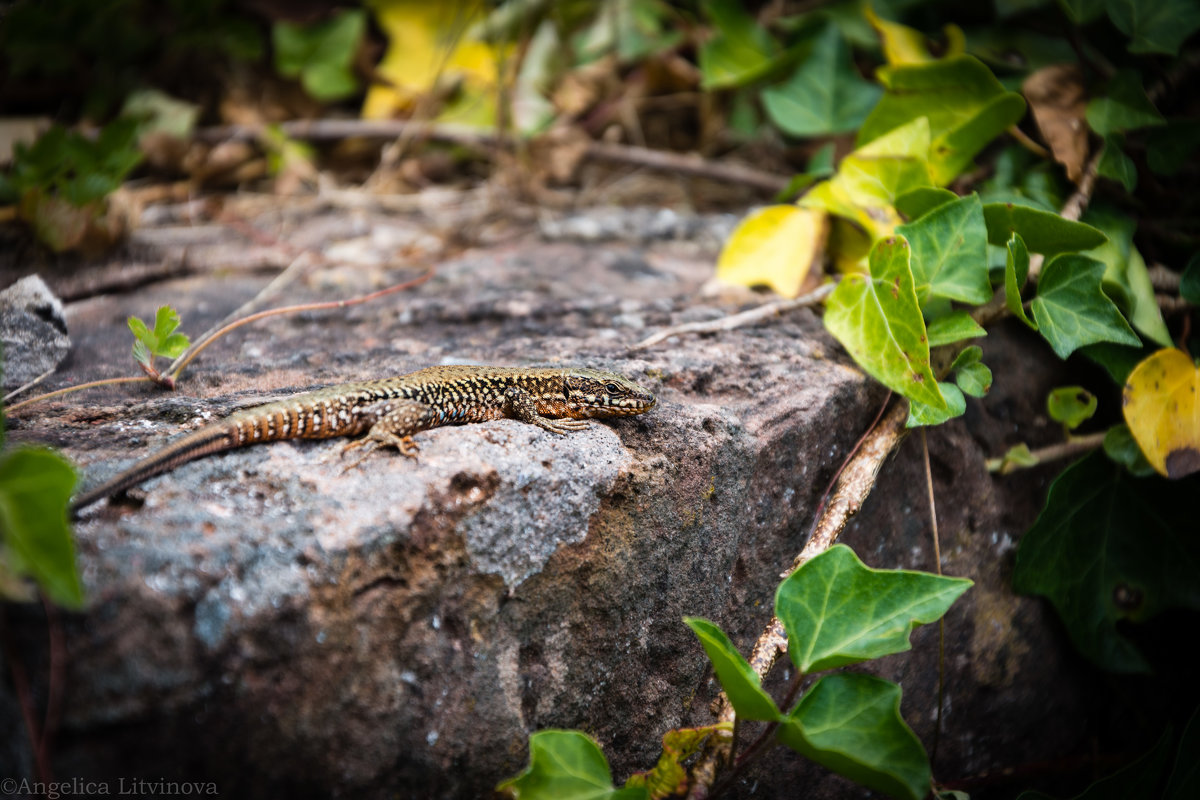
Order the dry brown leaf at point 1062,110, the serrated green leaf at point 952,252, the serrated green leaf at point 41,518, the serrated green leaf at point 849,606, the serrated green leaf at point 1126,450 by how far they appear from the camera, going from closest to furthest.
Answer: the serrated green leaf at point 41,518 < the serrated green leaf at point 849,606 < the serrated green leaf at point 952,252 < the serrated green leaf at point 1126,450 < the dry brown leaf at point 1062,110

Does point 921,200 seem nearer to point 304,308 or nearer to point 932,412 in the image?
point 932,412

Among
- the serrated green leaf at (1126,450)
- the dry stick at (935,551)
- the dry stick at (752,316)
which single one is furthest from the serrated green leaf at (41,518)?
the serrated green leaf at (1126,450)

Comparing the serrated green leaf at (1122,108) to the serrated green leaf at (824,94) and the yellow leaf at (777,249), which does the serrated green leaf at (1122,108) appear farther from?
the yellow leaf at (777,249)

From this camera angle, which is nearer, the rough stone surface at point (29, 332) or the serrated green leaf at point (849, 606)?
the serrated green leaf at point (849, 606)

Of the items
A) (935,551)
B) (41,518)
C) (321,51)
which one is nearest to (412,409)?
(41,518)

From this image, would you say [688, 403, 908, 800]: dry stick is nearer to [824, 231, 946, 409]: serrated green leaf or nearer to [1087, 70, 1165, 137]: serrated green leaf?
[824, 231, 946, 409]: serrated green leaf

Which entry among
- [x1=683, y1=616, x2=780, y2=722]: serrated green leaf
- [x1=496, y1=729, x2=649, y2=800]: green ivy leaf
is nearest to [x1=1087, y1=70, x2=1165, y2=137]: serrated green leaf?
[x1=683, y1=616, x2=780, y2=722]: serrated green leaf
